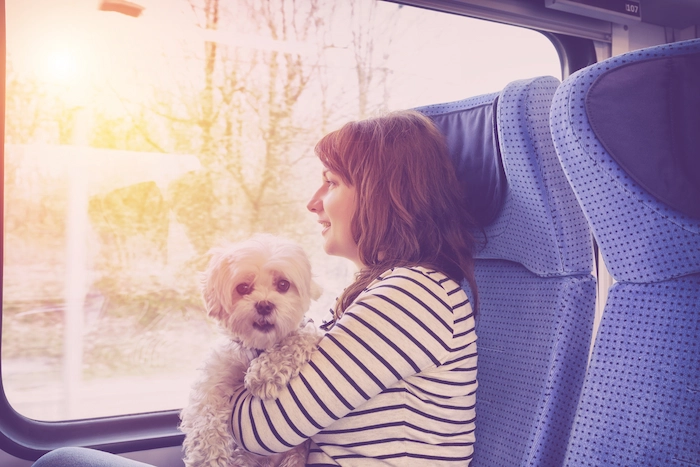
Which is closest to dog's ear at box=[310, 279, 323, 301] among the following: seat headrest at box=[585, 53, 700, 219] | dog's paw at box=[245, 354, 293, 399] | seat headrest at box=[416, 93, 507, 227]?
Result: dog's paw at box=[245, 354, 293, 399]

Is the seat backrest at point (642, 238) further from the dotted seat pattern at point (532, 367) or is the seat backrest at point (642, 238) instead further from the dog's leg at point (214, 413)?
the dog's leg at point (214, 413)

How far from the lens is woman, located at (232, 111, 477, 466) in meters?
1.17

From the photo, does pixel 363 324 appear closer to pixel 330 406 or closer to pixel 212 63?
pixel 330 406

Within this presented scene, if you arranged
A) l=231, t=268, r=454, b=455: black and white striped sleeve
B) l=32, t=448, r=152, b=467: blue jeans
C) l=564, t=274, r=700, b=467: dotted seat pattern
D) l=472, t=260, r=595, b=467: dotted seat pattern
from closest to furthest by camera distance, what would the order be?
1. l=564, t=274, r=700, b=467: dotted seat pattern
2. l=231, t=268, r=454, b=455: black and white striped sleeve
3. l=472, t=260, r=595, b=467: dotted seat pattern
4. l=32, t=448, r=152, b=467: blue jeans

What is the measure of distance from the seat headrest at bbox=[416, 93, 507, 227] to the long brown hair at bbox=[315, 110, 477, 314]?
9 centimetres

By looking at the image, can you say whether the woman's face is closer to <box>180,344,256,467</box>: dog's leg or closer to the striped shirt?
the striped shirt

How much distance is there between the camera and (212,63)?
7.29ft

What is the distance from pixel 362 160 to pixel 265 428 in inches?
28.1

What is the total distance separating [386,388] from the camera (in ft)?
3.97

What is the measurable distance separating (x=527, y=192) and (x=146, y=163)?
1458 mm

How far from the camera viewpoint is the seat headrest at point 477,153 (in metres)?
1.54

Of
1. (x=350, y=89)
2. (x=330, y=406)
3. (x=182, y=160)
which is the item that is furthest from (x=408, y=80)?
(x=330, y=406)

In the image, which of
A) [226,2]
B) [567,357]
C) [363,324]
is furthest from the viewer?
[226,2]

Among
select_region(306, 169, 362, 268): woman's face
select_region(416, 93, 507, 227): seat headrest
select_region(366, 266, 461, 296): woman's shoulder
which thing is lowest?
select_region(366, 266, 461, 296): woman's shoulder
